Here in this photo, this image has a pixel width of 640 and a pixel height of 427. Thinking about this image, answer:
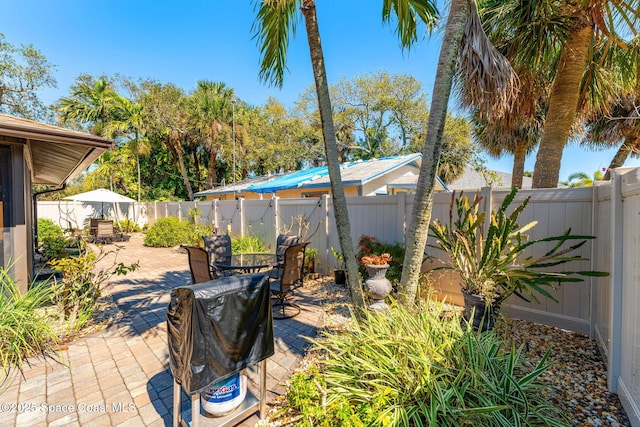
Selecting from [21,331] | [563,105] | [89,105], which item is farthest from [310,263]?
[89,105]

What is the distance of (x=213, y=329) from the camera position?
6.80 ft

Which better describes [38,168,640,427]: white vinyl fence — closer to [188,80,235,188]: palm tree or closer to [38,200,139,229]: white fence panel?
[188,80,235,188]: palm tree

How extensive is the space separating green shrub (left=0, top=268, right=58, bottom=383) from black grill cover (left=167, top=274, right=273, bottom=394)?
2710 millimetres

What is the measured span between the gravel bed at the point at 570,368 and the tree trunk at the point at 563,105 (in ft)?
8.65

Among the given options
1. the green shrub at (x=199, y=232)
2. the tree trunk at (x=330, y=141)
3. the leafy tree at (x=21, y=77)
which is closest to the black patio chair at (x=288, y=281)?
the tree trunk at (x=330, y=141)

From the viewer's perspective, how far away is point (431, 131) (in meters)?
3.16

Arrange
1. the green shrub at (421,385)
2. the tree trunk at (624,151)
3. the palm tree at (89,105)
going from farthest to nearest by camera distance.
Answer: the palm tree at (89,105), the tree trunk at (624,151), the green shrub at (421,385)

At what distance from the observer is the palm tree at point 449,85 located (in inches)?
123

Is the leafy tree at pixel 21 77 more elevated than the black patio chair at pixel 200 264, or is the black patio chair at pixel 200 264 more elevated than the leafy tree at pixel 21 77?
the leafy tree at pixel 21 77

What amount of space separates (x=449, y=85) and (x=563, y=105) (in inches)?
130

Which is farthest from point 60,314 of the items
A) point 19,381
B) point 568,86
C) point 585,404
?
point 568,86

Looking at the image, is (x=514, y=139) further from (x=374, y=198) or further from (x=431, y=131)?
(x=431, y=131)

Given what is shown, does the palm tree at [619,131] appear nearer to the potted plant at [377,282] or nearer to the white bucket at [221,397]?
the potted plant at [377,282]

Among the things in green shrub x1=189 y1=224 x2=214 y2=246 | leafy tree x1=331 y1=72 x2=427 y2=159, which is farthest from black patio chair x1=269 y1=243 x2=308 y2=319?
leafy tree x1=331 y1=72 x2=427 y2=159
